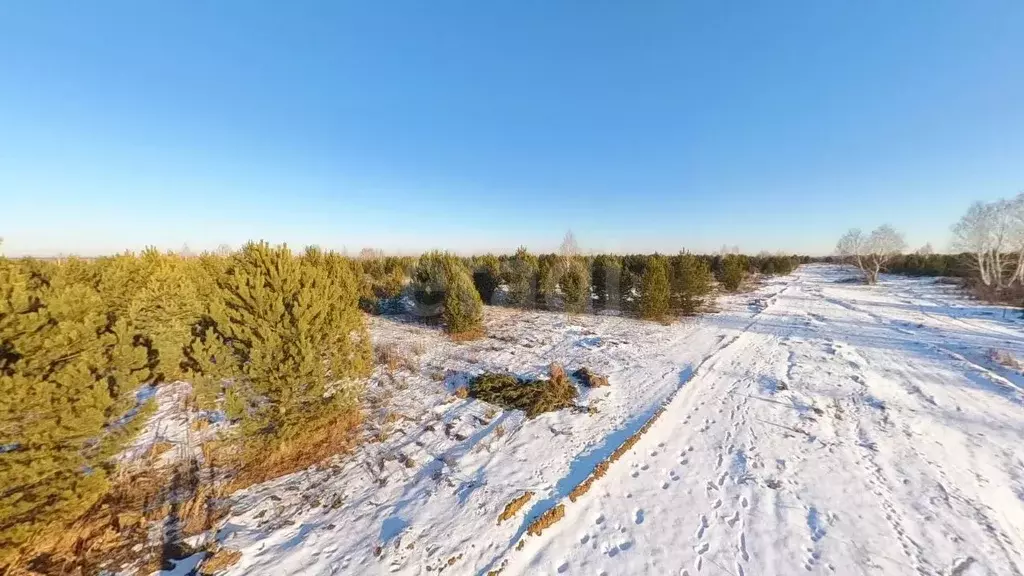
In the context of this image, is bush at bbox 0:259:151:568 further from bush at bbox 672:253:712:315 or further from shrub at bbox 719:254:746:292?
shrub at bbox 719:254:746:292

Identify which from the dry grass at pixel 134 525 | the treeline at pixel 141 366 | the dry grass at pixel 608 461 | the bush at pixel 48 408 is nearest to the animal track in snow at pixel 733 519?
the dry grass at pixel 608 461

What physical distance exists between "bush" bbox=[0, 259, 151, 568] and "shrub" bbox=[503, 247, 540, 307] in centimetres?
1467

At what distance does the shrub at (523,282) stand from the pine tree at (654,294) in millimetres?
5510

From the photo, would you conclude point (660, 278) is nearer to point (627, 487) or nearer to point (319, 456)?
point (627, 487)

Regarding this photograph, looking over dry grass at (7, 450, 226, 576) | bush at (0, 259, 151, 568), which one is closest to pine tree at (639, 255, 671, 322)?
dry grass at (7, 450, 226, 576)

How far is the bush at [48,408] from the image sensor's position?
108 inches

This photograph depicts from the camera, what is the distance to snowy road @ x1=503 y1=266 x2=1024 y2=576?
133 inches

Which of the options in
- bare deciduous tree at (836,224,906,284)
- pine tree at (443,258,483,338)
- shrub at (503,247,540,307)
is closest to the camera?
pine tree at (443,258,483,338)

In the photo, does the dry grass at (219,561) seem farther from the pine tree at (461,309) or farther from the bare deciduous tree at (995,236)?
the bare deciduous tree at (995,236)

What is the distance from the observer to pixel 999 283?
21734mm

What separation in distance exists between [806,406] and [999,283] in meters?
30.5

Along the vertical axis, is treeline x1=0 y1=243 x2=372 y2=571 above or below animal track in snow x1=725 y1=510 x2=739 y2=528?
above

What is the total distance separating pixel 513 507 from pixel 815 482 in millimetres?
4108

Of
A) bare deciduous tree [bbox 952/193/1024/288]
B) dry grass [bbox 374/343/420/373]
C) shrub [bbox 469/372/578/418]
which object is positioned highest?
bare deciduous tree [bbox 952/193/1024/288]
